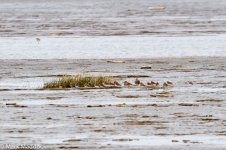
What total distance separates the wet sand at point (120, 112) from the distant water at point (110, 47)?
5.94m

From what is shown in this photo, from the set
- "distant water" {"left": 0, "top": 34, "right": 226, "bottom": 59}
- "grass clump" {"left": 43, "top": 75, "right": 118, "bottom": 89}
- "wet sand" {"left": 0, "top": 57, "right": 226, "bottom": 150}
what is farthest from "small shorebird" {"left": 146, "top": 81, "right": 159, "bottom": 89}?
"distant water" {"left": 0, "top": 34, "right": 226, "bottom": 59}

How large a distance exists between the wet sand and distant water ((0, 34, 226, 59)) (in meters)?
5.94

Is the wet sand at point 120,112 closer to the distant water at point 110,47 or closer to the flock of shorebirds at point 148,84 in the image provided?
the flock of shorebirds at point 148,84

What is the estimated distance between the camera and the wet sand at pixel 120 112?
1548 centimetres

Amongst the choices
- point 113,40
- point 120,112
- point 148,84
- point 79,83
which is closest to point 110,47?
point 113,40

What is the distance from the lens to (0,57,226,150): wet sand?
15484 mm

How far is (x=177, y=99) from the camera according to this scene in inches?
818

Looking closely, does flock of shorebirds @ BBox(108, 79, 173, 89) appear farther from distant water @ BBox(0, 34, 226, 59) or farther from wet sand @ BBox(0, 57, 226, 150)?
distant water @ BBox(0, 34, 226, 59)

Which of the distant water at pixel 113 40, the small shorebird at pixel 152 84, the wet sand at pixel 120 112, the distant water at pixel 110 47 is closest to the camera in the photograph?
the wet sand at pixel 120 112

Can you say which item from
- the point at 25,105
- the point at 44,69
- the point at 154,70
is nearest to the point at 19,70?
the point at 44,69

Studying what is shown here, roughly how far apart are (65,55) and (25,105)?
14.6m

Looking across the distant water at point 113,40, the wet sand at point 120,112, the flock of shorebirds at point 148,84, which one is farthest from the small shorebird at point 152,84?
the distant water at point 113,40

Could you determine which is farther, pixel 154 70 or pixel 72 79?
pixel 154 70

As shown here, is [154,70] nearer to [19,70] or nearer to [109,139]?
[19,70]
